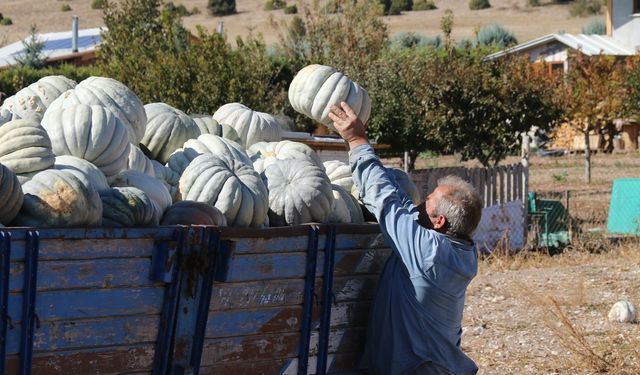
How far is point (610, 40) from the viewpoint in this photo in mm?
46312

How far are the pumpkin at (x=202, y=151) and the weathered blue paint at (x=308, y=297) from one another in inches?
43.0

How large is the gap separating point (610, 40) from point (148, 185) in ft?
144

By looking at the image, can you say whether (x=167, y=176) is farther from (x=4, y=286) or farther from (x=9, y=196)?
(x=4, y=286)

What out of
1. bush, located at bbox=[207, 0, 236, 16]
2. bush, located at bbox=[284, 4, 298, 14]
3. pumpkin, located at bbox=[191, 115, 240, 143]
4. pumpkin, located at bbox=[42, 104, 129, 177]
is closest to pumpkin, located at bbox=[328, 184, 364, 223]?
pumpkin, located at bbox=[42, 104, 129, 177]

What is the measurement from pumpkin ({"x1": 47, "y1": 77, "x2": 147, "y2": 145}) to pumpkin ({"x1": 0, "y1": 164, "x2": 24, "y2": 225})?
1695 millimetres

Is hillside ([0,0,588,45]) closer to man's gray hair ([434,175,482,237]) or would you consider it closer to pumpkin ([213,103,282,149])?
pumpkin ([213,103,282,149])

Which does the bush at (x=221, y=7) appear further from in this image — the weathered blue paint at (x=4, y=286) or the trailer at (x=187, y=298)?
the weathered blue paint at (x=4, y=286)

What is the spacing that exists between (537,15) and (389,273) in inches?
3085

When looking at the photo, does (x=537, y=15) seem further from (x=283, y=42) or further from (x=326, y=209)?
(x=326, y=209)

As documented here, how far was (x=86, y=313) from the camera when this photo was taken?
392 cm

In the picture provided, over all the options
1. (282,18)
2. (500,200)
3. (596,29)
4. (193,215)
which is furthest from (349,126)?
(282,18)

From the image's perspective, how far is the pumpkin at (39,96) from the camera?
238 inches

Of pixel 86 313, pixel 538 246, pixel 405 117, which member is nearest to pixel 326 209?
pixel 86 313

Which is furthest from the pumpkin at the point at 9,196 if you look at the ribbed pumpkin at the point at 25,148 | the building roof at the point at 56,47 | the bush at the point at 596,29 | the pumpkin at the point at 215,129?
the bush at the point at 596,29
